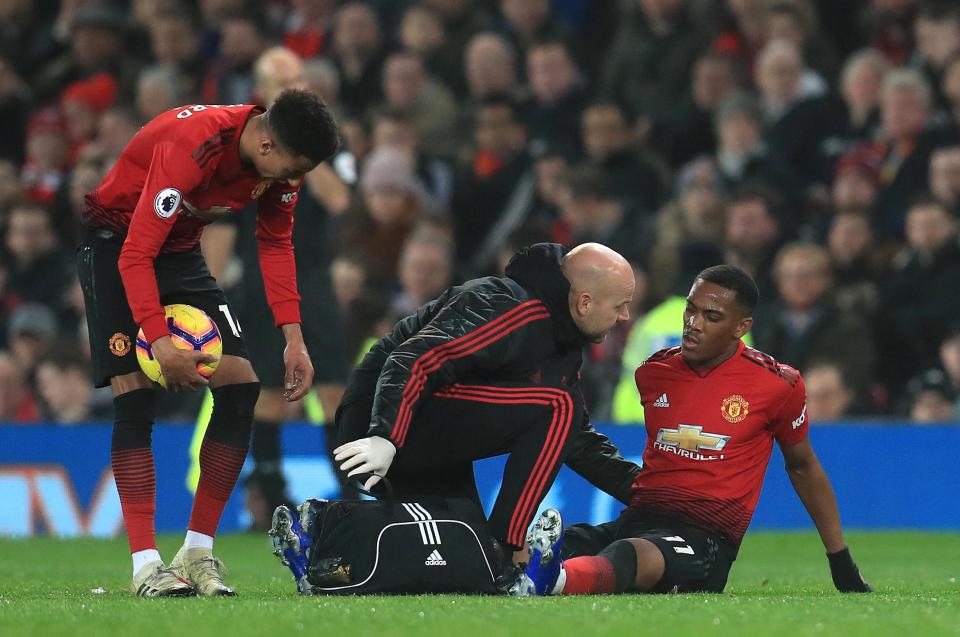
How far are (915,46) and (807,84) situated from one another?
0.85 metres

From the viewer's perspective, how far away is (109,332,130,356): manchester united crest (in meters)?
5.57

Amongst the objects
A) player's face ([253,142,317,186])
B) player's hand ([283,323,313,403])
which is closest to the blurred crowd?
player's hand ([283,323,313,403])

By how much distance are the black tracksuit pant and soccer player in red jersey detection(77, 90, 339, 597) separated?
21.9 inches

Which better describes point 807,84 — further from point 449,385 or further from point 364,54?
point 449,385

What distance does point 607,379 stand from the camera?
10.6 metres

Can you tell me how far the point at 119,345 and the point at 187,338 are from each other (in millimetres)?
271

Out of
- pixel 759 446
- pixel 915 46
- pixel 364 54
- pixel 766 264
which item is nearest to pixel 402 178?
pixel 364 54

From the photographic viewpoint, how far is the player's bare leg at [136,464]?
18.0 ft

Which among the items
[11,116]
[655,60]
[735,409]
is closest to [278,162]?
[735,409]

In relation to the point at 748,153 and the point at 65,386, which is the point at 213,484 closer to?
the point at 65,386

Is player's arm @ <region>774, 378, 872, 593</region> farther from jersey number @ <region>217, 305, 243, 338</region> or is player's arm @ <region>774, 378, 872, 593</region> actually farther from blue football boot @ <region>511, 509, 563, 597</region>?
jersey number @ <region>217, 305, 243, 338</region>

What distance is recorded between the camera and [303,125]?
5.38 m

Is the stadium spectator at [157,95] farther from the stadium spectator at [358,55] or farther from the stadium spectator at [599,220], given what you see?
the stadium spectator at [599,220]

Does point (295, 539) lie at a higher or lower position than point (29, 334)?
higher
